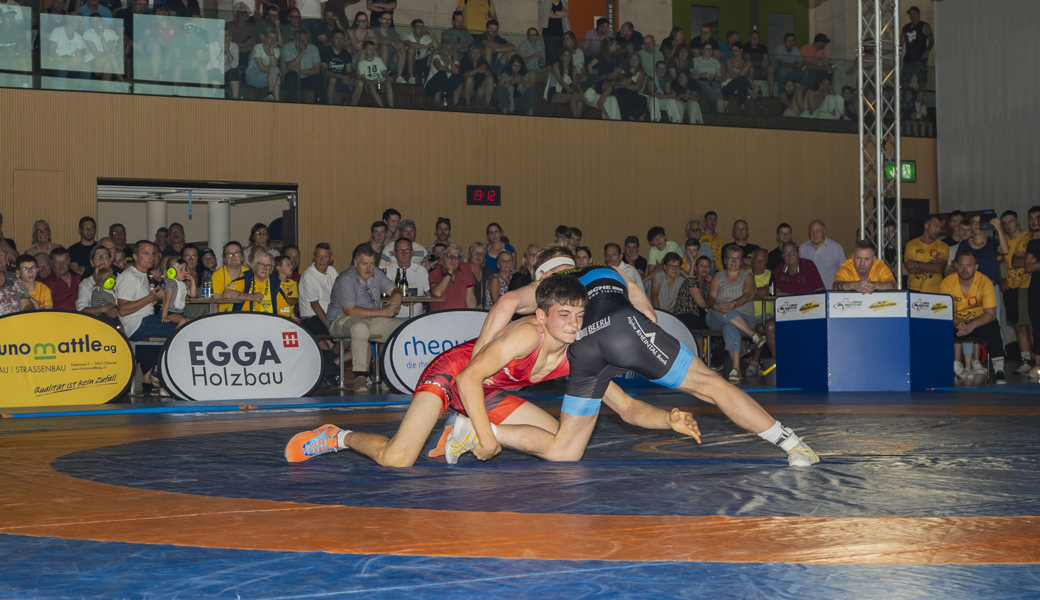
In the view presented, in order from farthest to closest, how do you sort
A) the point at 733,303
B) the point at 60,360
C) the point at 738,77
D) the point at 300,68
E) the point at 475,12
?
the point at 475,12, the point at 738,77, the point at 300,68, the point at 733,303, the point at 60,360

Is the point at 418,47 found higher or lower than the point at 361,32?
lower

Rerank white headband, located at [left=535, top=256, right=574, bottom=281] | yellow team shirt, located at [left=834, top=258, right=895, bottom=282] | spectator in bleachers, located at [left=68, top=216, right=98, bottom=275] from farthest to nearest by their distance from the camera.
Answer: spectator in bleachers, located at [left=68, top=216, right=98, bottom=275]
yellow team shirt, located at [left=834, top=258, right=895, bottom=282]
white headband, located at [left=535, top=256, right=574, bottom=281]

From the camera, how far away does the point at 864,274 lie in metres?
8.88

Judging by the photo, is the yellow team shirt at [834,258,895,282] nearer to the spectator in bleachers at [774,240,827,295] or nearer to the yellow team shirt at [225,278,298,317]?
the spectator in bleachers at [774,240,827,295]

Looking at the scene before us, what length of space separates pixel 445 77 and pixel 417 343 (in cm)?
520

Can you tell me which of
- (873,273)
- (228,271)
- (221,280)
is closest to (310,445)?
(228,271)

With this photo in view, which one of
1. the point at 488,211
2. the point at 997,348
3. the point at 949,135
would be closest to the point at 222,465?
the point at 997,348

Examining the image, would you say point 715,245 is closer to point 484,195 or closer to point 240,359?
point 484,195

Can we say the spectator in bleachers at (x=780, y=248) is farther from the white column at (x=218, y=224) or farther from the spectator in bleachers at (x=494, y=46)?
the white column at (x=218, y=224)

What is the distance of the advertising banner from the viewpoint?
885 cm

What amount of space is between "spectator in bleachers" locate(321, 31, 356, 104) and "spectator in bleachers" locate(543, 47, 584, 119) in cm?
233

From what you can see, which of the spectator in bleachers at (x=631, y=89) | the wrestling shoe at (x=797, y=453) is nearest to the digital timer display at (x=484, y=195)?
the spectator in bleachers at (x=631, y=89)

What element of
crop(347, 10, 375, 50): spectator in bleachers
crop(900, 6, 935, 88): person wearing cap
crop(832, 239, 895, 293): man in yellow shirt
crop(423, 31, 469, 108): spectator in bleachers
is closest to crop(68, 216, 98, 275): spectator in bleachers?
crop(347, 10, 375, 50): spectator in bleachers

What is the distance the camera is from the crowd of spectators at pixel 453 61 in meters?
11.8
